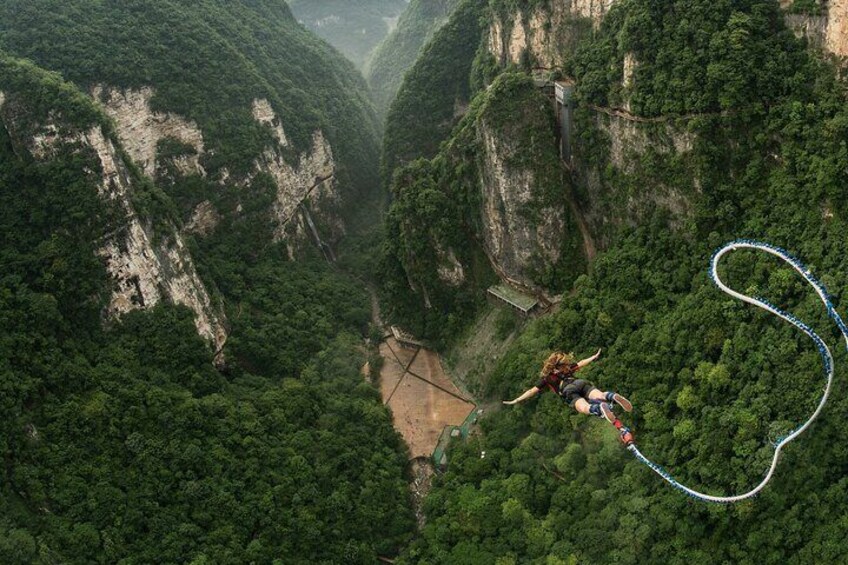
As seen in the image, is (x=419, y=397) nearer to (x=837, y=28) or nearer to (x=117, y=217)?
(x=117, y=217)

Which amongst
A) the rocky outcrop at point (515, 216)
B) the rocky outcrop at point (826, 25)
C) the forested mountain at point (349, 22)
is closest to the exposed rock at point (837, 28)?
the rocky outcrop at point (826, 25)

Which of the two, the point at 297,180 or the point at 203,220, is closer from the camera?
the point at 203,220

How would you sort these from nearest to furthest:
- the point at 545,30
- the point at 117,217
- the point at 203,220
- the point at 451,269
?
the point at 117,217, the point at 545,30, the point at 451,269, the point at 203,220

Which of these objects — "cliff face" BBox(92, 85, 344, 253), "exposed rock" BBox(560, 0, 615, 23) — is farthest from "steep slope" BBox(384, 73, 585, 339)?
"cliff face" BBox(92, 85, 344, 253)

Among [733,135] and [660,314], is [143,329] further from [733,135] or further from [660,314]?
[733,135]

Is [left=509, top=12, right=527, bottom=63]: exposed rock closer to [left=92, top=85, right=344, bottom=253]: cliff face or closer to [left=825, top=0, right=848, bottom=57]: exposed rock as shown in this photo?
[left=92, top=85, right=344, bottom=253]: cliff face

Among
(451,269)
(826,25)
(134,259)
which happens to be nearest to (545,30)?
(451,269)

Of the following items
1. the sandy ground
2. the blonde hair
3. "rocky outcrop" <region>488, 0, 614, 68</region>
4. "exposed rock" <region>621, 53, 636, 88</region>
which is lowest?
the sandy ground
